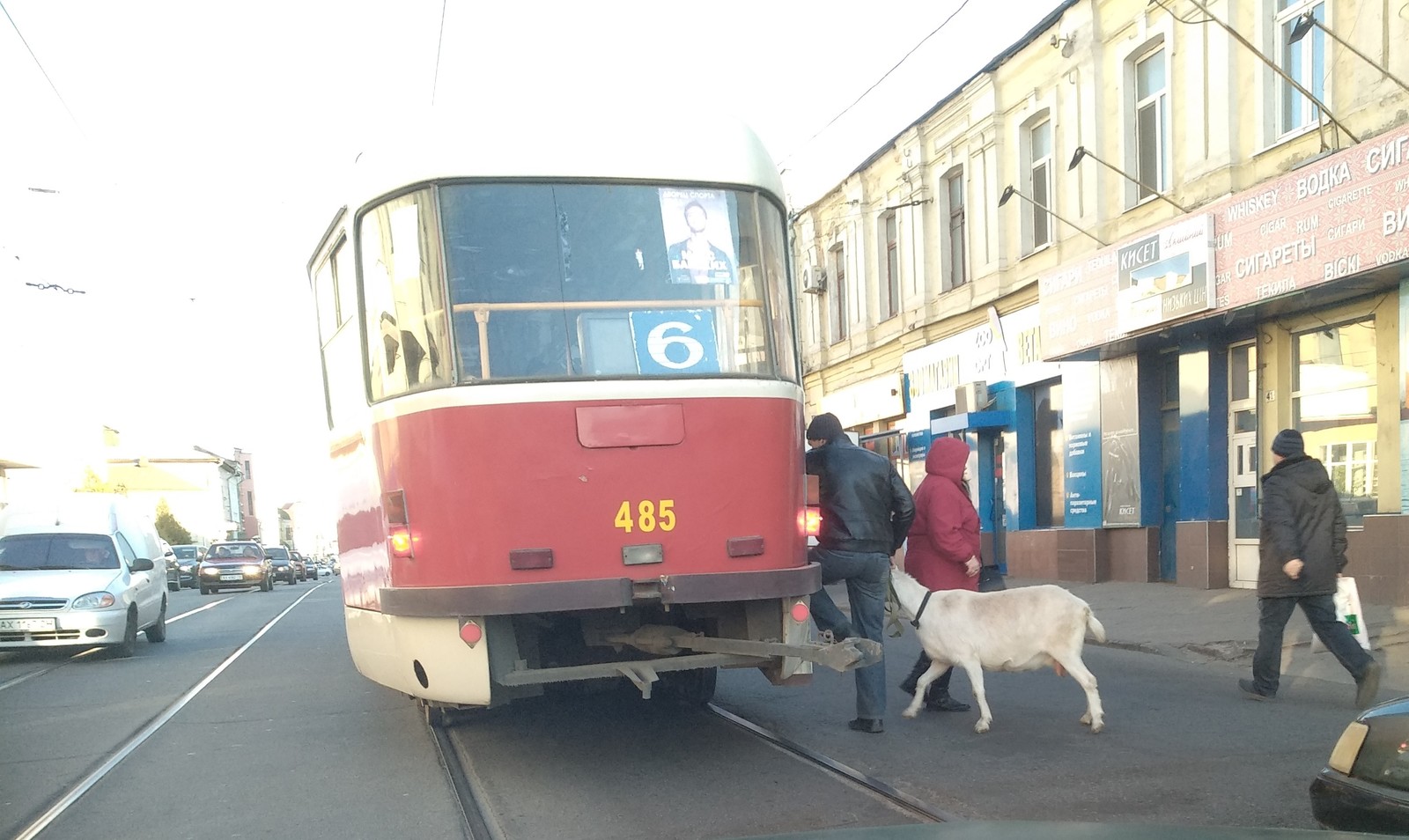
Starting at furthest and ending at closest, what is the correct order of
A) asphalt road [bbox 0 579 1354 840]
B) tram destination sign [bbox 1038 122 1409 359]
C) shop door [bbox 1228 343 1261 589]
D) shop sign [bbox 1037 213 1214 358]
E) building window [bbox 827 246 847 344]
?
1. building window [bbox 827 246 847 344]
2. shop door [bbox 1228 343 1261 589]
3. shop sign [bbox 1037 213 1214 358]
4. tram destination sign [bbox 1038 122 1409 359]
5. asphalt road [bbox 0 579 1354 840]

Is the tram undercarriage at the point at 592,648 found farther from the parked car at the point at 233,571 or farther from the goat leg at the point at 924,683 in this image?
the parked car at the point at 233,571

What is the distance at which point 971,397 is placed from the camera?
20828 mm

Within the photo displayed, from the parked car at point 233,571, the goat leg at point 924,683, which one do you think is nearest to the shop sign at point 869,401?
the goat leg at point 924,683

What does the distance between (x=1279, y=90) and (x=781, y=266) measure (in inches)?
401

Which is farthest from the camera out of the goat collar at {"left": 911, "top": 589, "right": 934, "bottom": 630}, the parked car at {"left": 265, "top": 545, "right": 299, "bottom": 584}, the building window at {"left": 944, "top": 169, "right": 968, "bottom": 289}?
the parked car at {"left": 265, "top": 545, "right": 299, "bottom": 584}

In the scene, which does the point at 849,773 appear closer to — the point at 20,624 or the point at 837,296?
the point at 20,624

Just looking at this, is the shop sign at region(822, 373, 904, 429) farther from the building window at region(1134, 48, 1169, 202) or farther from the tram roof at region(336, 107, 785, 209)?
the tram roof at region(336, 107, 785, 209)

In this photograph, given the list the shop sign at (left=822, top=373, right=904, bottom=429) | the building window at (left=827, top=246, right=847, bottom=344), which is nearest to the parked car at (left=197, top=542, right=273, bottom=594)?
the shop sign at (left=822, top=373, right=904, bottom=429)

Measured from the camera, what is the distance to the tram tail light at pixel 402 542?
5.70m

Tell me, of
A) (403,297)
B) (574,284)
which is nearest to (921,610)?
(574,284)

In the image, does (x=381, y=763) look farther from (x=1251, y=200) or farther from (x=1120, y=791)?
(x=1251, y=200)

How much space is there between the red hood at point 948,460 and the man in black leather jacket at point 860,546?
0.61m

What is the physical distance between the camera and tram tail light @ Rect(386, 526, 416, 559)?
5703 mm

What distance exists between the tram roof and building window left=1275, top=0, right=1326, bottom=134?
957 centimetres
